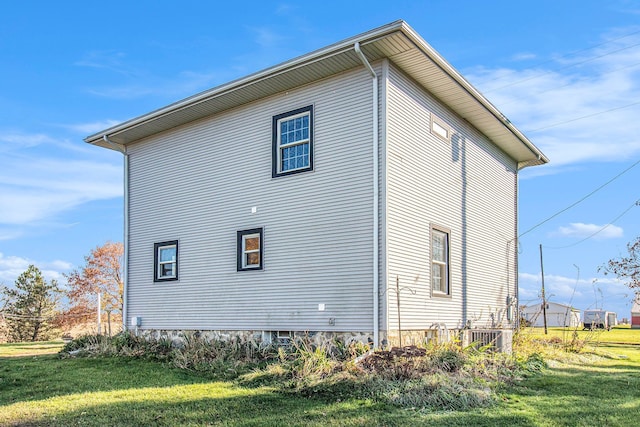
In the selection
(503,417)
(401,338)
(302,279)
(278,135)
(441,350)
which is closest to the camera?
(503,417)

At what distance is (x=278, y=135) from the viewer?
39.9 feet

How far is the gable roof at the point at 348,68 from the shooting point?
32.8 feet

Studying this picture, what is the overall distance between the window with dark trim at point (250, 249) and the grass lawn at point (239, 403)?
107 inches

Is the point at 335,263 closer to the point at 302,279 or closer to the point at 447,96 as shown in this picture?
the point at 302,279

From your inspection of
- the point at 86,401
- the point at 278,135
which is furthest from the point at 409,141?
the point at 86,401

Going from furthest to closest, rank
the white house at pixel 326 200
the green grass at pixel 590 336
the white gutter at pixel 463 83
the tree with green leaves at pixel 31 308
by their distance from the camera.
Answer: the tree with green leaves at pixel 31 308 → the green grass at pixel 590 336 → the white house at pixel 326 200 → the white gutter at pixel 463 83

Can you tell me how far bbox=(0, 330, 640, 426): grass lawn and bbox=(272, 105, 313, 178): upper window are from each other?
4.53m

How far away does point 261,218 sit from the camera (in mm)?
12156

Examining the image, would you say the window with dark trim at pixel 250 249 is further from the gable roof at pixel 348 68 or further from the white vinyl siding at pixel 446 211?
the white vinyl siding at pixel 446 211

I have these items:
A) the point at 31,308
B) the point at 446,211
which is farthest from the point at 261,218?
the point at 31,308

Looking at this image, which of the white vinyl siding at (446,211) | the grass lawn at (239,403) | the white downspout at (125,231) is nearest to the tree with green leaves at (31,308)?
the white downspout at (125,231)

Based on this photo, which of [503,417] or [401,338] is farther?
[401,338]

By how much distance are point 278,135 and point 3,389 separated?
22.8 ft

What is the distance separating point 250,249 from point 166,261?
3.12m
